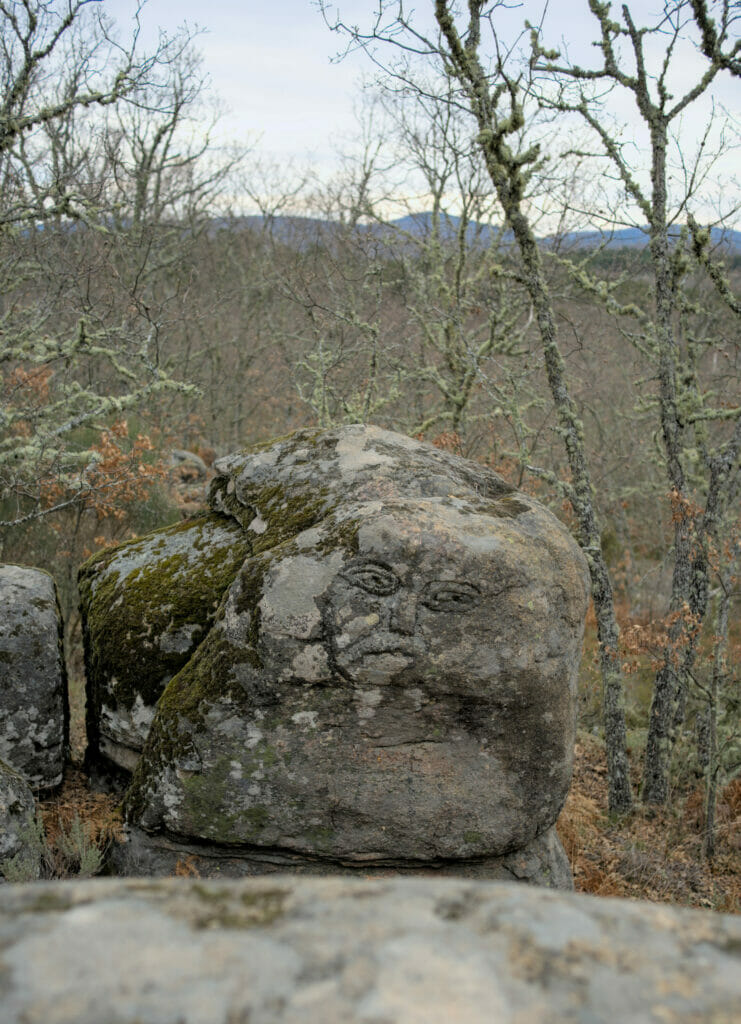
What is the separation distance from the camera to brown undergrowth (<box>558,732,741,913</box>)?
532 centimetres

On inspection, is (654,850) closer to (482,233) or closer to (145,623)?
(145,623)

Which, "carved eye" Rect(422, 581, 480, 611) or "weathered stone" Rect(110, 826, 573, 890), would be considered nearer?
"carved eye" Rect(422, 581, 480, 611)

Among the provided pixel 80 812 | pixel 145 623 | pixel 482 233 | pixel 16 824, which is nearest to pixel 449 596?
pixel 145 623

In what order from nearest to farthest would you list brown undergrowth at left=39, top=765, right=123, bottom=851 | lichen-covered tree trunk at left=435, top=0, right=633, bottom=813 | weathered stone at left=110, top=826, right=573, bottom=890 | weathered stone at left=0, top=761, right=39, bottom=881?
weathered stone at left=0, top=761, right=39, bottom=881 < weathered stone at left=110, top=826, right=573, bottom=890 < brown undergrowth at left=39, top=765, right=123, bottom=851 < lichen-covered tree trunk at left=435, top=0, right=633, bottom=813

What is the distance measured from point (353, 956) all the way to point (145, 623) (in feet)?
12.0

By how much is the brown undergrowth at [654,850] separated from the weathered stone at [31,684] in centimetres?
336

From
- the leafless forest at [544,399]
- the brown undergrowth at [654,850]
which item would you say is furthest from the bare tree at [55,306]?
the brown undergrowth at [654,850]

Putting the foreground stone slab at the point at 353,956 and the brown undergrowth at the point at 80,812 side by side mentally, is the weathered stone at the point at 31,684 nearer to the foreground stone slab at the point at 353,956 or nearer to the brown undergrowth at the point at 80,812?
the brown undergrowth at the point at 80,812

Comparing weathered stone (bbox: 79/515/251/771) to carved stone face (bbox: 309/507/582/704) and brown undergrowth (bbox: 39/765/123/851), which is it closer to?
brown undergrowth (bbox: 39/765/123/851)

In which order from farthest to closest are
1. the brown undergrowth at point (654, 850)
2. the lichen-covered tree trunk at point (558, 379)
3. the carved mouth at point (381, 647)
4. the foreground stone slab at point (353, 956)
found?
the lichen-covered tree trunk at point (558, 379) → the brown undergrowth at point (654, 850) → the carved mouth at point (381, 647) → the foreground stone slab at point (353, 956)

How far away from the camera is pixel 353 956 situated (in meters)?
1.03

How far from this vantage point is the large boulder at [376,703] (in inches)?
146

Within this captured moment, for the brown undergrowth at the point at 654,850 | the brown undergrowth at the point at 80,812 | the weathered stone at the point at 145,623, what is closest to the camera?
the brown undergrowth at the point at 80,812

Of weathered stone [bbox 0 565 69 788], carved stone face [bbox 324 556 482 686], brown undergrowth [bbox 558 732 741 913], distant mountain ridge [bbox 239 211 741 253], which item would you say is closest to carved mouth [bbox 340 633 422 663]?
carved stone face [bbox 324 556 482 686]
